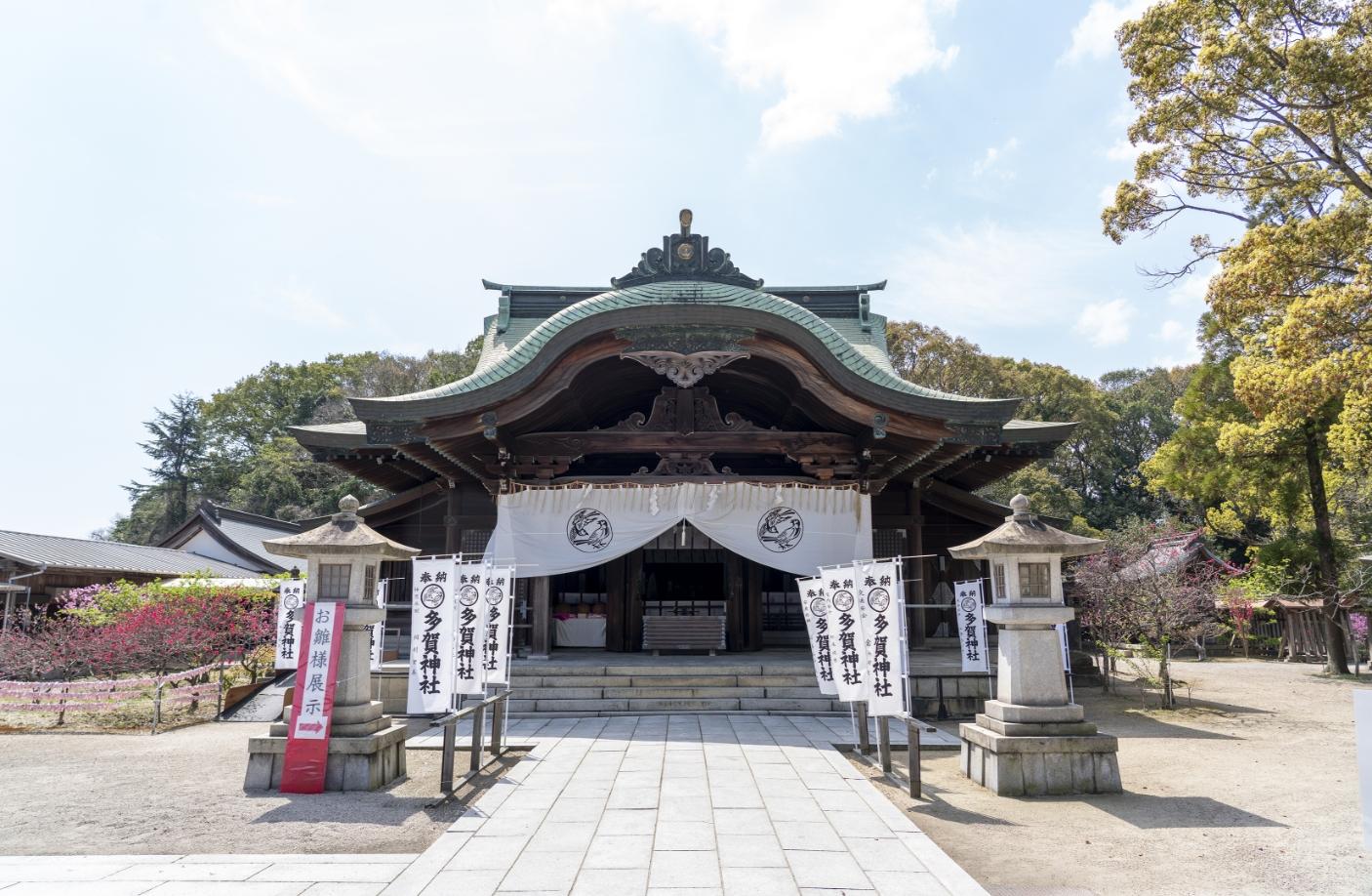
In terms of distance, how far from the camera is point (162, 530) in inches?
1690

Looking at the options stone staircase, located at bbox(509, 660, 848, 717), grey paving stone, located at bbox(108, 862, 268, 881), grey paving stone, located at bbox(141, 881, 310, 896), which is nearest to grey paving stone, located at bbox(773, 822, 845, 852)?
grey paving stone, located at bbox(141, 881, 310, 896)

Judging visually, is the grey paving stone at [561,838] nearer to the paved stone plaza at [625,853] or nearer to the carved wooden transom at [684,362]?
the paved stone plaza at [625,853]

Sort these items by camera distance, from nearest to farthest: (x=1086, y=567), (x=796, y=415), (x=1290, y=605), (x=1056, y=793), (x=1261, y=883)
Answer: (x=1261, y=883)
(x=1056, y=793)
(x=796, y=415)
(x=1086, y=567)
(x=1290, y=605)

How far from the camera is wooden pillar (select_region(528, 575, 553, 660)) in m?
11.9

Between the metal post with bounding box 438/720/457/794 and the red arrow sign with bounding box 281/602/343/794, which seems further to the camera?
the red arrow sign with bounding box 281/602/343/794

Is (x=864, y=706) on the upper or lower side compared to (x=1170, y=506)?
lower

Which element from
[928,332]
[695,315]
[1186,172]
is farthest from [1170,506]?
[695,315]

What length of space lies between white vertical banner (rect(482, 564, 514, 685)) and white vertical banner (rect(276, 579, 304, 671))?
4.15m

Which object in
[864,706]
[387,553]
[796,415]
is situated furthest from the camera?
[796,415]

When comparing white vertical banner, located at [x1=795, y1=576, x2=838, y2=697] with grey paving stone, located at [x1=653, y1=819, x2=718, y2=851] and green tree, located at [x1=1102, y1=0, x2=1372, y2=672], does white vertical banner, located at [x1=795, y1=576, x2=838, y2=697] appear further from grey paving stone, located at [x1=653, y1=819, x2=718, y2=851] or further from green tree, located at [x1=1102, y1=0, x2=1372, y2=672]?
green tree, located at [x1=1102, y1=0, x2=1372, y2=672]

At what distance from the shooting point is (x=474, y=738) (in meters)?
7.20

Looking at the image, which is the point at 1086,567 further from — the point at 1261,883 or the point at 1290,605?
the point at 1290,605

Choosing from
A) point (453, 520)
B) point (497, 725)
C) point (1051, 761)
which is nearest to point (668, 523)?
point (453, 520)

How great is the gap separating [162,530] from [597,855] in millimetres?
47419
